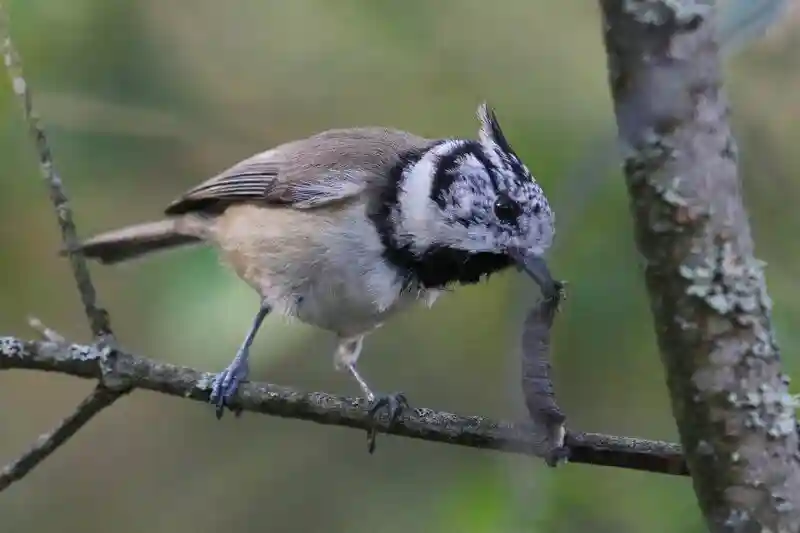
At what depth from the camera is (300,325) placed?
6.11 ft

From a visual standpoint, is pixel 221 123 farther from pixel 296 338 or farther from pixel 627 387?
pixel 627 387

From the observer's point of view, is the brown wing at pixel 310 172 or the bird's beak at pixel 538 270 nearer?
the bird's beak at pixel 538 270

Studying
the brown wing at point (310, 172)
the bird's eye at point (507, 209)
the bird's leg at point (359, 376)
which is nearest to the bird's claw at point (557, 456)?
the bird's leg at point (359, 376)

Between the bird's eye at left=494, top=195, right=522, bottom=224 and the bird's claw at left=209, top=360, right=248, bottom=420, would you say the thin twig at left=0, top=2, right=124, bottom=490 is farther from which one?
the bird's eye at left=494, top=195, right=522, bottom=224

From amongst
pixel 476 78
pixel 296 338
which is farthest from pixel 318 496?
pixel 476 78

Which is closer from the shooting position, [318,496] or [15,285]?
[318,496]

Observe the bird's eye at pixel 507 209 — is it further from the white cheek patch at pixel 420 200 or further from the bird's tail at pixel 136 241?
the bird's tail at pixel 136 241

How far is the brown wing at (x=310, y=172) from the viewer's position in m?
1.81

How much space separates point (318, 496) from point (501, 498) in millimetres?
984

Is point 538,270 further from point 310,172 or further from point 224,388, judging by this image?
point 310,172

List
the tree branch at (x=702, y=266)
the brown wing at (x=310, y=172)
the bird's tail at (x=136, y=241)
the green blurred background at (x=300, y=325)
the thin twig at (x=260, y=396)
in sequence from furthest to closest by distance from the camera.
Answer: the bird's tail at (x=136, y=241), the brown wing at (x=310, y=172), the green blurred background at (x=300, y=325), the thin twig at (x=260, y=396), the tree branch at (x=702, y=266)

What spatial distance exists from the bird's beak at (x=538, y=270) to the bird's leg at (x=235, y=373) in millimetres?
460

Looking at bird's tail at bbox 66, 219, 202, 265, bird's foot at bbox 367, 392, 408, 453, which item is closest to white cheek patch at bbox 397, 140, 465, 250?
bird's foot at bbox 367, 392, 408, 453

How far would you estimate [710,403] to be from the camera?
2.43 feet
